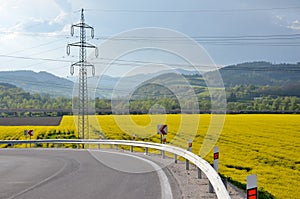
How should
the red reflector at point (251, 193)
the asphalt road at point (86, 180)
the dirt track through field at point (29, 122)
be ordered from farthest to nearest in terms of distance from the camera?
the dirt track through field at point (29, 122), the asphalt road at point (86, 180), the red reflector at point (251, 193)

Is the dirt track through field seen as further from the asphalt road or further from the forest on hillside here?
the asphalt road

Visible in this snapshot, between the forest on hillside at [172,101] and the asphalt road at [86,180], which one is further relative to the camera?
the forest on hillside at [172,101]

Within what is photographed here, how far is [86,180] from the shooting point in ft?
38.2

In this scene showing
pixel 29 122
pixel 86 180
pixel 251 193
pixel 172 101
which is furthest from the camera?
pixel 29 122

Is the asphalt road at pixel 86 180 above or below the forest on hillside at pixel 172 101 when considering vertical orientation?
below

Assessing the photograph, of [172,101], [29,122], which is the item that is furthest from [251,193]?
[29,122]

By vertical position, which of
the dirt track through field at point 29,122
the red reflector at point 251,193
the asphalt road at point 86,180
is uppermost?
the red reflector at point 251,193

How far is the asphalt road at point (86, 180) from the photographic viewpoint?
9.37m

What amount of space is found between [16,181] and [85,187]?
2382 millimetres

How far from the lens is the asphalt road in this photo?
30.7ft

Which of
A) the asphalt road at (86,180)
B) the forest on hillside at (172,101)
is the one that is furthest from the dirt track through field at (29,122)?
the asphalt road at (86,180)

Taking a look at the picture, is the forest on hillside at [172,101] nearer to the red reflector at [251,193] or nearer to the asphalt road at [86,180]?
the asphalt road at [86,180]

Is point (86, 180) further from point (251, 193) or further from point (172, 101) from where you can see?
point (172, 101)

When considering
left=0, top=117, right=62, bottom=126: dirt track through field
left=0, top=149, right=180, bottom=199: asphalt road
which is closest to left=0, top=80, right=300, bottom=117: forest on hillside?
left=0, top=117, right=62, bottom=126: dirt track through field
